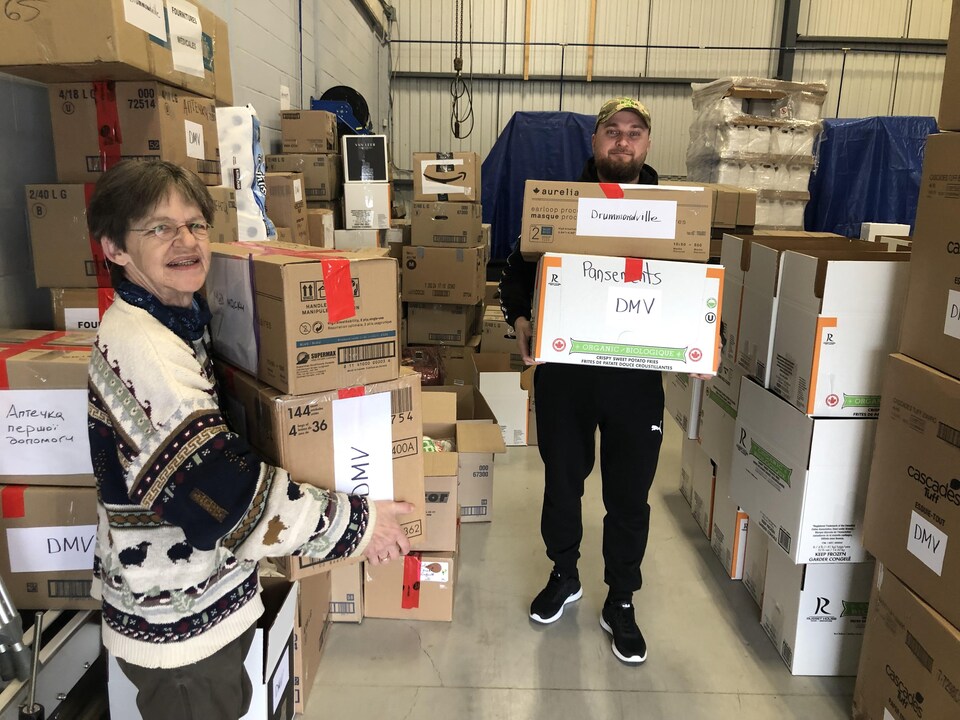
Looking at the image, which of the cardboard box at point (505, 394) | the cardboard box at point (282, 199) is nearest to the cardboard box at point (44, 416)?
the cardboard box at point (282, 199)

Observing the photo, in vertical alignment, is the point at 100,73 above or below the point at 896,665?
above

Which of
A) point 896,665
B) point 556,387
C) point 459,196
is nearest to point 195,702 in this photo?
point 556,387

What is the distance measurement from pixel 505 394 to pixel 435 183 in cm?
136

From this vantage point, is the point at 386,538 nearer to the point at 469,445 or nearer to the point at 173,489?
the point at 173,489

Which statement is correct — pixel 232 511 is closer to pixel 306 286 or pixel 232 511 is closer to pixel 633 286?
pixel 306 286

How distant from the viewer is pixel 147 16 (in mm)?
1352

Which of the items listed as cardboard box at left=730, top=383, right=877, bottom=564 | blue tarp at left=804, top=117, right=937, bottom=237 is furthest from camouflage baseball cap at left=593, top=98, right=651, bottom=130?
blue tarp at left=804, top=117, right=937, bottom=237

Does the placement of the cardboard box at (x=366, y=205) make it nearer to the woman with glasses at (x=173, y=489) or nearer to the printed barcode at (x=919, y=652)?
the woman with glasses at (x=173, y=489)

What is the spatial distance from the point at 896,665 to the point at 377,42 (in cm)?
649

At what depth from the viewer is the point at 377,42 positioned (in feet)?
21.0

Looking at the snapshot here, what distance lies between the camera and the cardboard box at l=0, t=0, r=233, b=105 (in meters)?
1.23

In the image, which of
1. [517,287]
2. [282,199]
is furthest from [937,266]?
[282,199]

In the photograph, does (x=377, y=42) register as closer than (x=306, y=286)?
No

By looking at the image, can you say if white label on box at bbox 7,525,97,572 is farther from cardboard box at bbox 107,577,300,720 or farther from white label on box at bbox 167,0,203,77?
white label on box at bbox 167,0,203,77
